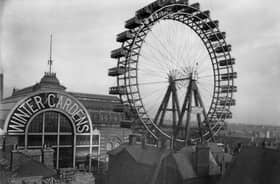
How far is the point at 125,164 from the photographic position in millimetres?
22422

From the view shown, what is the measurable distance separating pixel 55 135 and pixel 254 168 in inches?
901

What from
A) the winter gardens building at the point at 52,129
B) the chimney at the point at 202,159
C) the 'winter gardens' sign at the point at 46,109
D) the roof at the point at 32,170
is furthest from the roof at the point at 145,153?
the 'winter gardens' sign at the point at 46,109

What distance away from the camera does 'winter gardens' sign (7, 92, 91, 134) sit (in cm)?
2802

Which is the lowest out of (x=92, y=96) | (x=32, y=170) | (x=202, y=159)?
(x=32, y=170)

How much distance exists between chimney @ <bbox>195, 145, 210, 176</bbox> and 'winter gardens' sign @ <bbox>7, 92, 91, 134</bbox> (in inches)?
729

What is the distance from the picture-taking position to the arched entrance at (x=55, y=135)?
2909 cm

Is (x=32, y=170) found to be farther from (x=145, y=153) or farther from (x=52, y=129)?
(x=52, y=129)

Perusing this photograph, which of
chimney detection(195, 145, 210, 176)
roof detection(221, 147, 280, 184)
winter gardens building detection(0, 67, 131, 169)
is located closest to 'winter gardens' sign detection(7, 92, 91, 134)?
winter gardens building detection(0, 67, 131, 169)

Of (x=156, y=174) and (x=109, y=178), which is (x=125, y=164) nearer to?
(x=109, y=178)

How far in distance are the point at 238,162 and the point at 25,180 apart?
12.6 meters

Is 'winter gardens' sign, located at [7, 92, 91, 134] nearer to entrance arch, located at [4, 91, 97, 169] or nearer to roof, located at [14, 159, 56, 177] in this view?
entrance arch, located at [4, 91, 97, 169]

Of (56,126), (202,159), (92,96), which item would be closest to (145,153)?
(202,159)

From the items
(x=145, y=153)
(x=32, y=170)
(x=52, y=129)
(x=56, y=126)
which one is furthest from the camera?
(x=56, y=126)

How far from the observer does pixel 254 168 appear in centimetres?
1397
